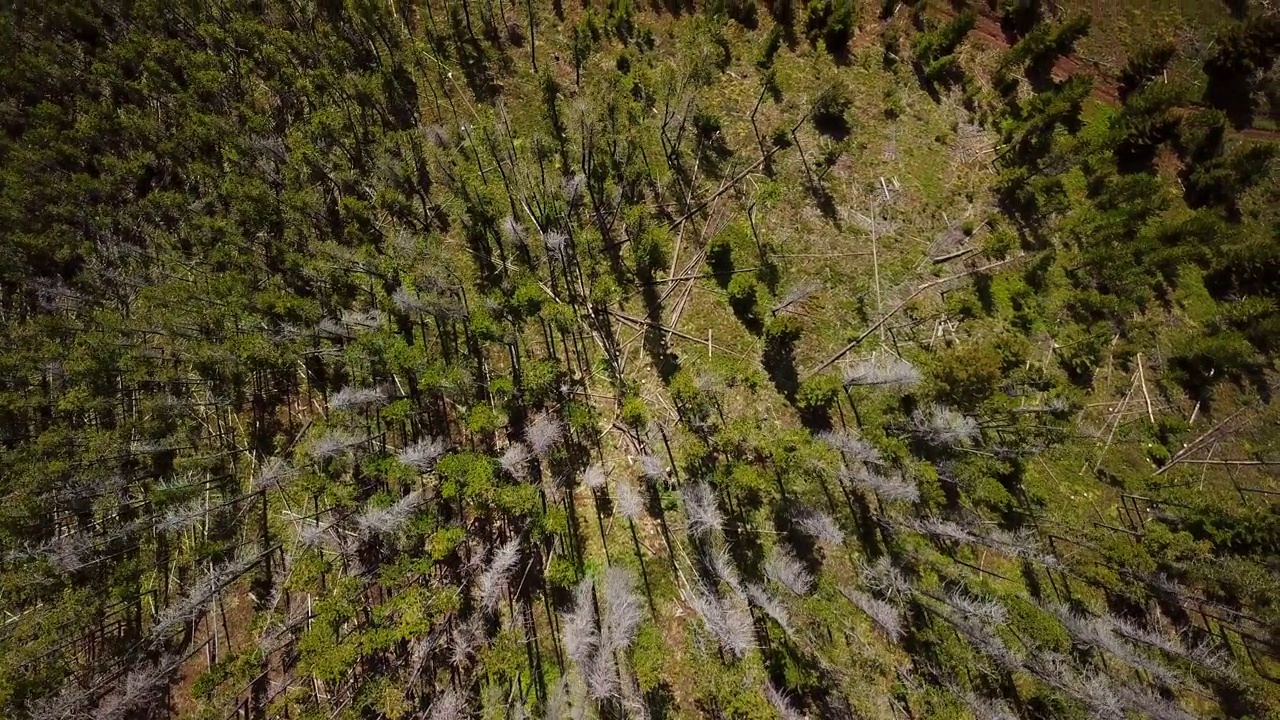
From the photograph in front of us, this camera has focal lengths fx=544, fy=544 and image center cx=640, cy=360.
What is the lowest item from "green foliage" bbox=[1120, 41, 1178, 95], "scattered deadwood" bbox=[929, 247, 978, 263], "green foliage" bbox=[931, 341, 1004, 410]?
"green foliage" bbox=[931, 341, 1004, 410]

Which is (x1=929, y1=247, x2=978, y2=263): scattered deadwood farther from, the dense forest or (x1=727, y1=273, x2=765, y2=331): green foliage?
(x1=727, y1=273, x2=765, y2=331): green foliage

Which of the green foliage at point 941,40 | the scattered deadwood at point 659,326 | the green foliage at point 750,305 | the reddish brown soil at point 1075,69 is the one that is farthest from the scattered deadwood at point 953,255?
the reddish brown soil at point 1075,69

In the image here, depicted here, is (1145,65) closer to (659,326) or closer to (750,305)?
(750,305)

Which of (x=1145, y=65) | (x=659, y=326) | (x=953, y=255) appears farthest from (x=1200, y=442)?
(x=659, y=326)

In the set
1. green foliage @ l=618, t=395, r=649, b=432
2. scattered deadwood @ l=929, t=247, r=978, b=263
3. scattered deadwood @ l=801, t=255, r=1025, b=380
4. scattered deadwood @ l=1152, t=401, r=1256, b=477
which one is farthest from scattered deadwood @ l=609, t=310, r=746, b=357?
scattered deadwood @ l=1152, t=401, r=1256, b=477

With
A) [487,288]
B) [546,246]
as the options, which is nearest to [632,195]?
[546,246]

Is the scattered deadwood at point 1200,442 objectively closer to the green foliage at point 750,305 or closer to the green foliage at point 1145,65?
the green foliage at point 1145,65

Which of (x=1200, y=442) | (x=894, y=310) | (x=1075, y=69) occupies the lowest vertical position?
(x=1200, y=442)

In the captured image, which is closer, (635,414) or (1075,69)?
(635,414)
